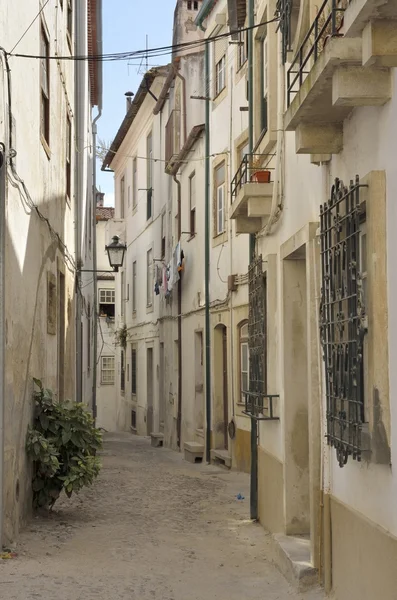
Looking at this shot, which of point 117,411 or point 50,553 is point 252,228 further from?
point 117,411

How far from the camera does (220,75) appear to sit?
1773cm

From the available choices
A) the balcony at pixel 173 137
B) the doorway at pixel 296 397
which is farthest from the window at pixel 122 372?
the doorway at pixel 296 397

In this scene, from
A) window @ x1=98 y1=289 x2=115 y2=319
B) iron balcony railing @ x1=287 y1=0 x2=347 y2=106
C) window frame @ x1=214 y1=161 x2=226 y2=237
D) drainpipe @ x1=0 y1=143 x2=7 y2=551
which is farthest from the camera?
window @ x1=98 y1=289 x2=115 y2=319

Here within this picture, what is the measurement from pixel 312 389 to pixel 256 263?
10.3ft

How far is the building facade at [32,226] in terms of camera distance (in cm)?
808

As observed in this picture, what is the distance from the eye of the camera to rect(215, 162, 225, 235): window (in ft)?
56.0

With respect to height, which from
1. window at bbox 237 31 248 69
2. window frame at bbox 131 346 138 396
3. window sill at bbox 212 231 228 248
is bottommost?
window frame at bbox 131 346 138 396

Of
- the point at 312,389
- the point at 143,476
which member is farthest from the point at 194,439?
the point at 312,389

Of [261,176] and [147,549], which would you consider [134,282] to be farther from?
[147,549]

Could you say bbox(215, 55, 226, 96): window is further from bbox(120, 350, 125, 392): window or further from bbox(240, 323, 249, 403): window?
bbox(120, 350, 125, 392): window

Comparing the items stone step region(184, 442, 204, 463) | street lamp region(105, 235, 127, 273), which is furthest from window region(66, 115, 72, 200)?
stone step region(184, 442, 204, 463)

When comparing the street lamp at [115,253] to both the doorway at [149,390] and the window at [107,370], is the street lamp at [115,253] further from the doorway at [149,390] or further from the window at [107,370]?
the window at [107,370]

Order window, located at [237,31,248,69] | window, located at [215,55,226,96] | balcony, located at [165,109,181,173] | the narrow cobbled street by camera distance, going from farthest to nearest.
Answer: balcony, located at [165,109,181,173]
window, located at [215,55,226,96]
window, located at [237,31,248,69]
the narrow cobbled street

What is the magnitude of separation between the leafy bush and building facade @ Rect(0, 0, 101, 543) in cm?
28
